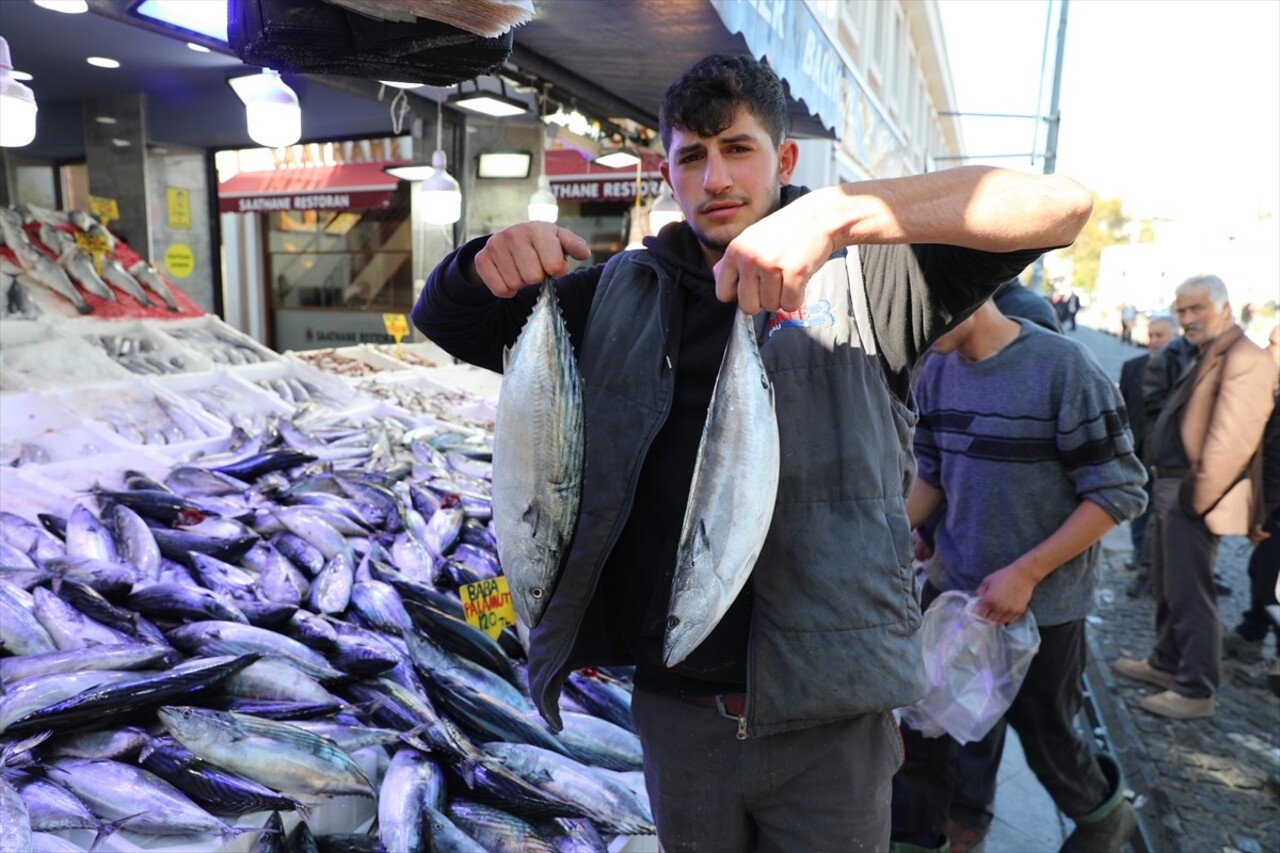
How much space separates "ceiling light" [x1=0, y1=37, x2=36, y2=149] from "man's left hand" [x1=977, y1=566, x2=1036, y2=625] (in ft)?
14.8

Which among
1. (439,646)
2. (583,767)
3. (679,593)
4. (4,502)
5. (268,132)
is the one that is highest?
(268,132)

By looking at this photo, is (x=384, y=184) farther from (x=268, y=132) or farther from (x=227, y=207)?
(x=268, y=132)

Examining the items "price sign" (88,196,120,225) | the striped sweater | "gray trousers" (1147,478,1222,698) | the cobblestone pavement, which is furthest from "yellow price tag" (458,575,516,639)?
"price sign" (88,196,120,225)

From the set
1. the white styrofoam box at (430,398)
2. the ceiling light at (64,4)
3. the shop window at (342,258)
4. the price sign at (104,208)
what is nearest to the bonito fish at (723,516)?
the ceiling light at (64,4)

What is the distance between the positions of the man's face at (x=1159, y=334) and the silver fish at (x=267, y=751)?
787 cm

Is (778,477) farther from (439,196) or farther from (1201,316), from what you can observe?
(439,196)

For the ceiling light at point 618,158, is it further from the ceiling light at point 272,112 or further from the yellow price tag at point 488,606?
the yellow price tag at point 488,606

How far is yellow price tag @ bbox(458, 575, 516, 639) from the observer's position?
11.3 feet

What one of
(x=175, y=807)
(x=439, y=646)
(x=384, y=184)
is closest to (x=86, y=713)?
(x=175, y=807)

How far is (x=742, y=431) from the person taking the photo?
129cm

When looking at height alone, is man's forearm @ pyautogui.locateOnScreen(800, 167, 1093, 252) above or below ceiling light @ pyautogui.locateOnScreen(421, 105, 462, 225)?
below

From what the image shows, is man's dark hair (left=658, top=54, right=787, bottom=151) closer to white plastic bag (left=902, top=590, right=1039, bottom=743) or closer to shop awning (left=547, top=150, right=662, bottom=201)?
white plastic bag (left=902, top=590, right=1039, bottom=743)

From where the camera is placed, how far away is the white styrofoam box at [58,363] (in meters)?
4.80

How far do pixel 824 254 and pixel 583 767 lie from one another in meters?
2.02
